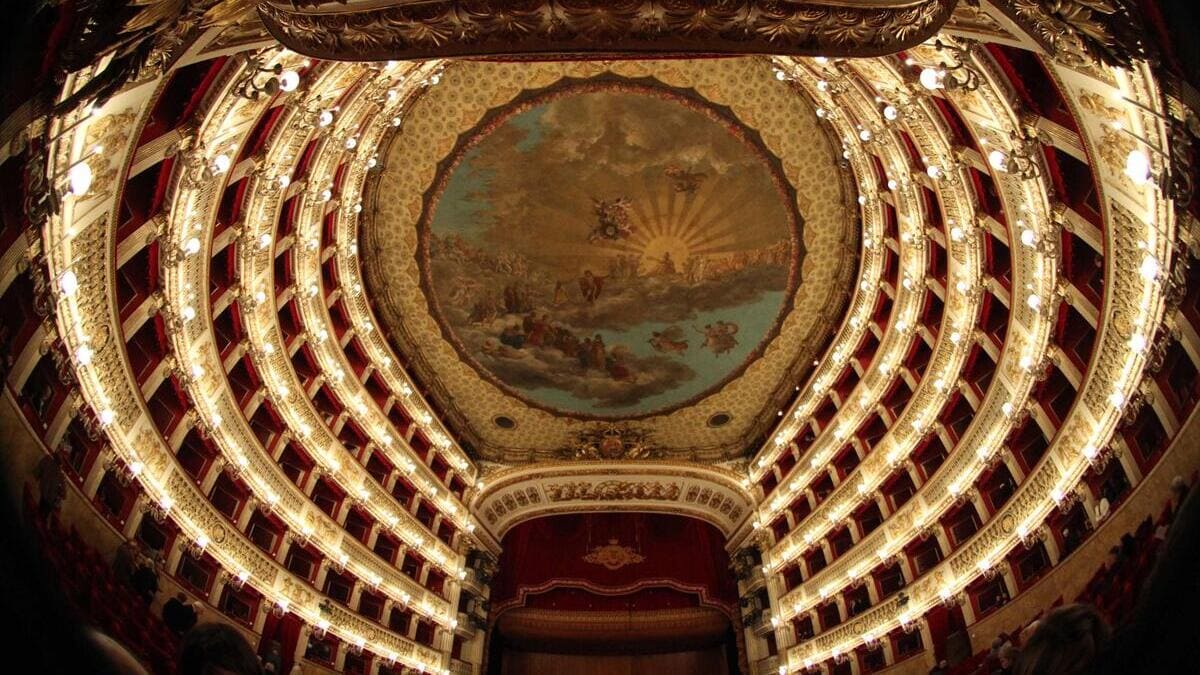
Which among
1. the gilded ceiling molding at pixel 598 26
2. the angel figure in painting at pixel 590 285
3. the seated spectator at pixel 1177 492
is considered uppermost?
the angel figure in painting at pixel 590 285

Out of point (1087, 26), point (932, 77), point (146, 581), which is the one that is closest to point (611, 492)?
point (146, 581)

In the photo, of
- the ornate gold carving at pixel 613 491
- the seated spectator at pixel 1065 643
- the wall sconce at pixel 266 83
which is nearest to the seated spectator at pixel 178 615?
the wall sconce at pixel 266 83

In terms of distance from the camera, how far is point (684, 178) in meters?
27.5

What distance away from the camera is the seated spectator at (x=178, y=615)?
14891mm

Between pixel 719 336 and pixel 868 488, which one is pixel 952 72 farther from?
pixel 719 336

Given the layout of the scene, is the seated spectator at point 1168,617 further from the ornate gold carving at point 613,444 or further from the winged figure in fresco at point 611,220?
the ornate gold carving at point 613,444

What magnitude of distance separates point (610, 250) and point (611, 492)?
12.3 metres

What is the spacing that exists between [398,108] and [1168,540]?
24.1 meters

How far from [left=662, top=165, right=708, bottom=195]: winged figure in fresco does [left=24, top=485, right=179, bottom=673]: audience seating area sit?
22307 mm

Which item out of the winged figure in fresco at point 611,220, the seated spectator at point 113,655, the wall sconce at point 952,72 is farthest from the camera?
the winged figure in fresco at point 611,220

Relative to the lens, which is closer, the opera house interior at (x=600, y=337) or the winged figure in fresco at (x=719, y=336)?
the opera house interior at (x=600, y=337)

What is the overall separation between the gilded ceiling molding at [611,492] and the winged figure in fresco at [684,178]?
13.2 m

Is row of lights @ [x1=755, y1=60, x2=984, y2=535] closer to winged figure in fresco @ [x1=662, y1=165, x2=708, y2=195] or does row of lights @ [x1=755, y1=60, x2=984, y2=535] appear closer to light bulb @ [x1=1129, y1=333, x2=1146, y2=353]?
winged figure in fresco @ [x1=662, y1=165, x2=708, y2=195]

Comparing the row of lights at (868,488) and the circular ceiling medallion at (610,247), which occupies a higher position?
the circular ceiling medallion at (610,247)
